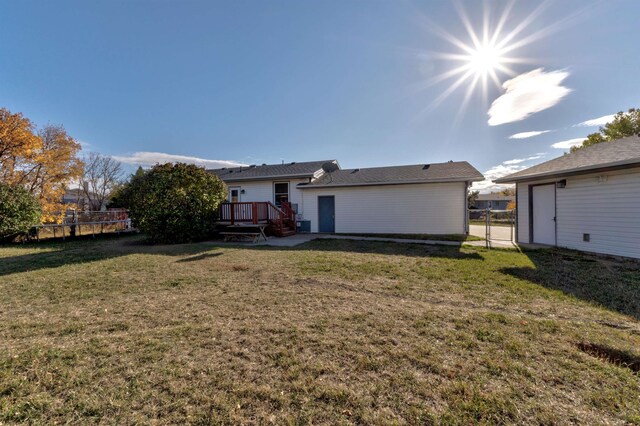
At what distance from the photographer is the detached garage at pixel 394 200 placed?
39.2 feet

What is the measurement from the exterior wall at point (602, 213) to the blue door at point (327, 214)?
9.06m

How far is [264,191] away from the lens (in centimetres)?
1550

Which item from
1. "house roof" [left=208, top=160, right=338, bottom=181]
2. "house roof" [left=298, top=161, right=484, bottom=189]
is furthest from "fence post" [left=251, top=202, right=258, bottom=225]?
"house roof" [left=208, top=160, right=338, bottom=181]

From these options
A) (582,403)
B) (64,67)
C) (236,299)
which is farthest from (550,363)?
(64,67)

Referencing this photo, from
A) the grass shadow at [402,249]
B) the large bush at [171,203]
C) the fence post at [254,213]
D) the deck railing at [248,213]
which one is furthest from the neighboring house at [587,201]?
the large bush at [171,203]

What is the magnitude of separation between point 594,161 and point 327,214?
10248 millimetres

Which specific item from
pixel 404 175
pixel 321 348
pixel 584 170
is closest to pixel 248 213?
pixel 404 175

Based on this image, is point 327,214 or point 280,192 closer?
point 327,214

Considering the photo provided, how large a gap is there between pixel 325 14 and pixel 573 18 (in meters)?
7.15

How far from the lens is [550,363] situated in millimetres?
2314

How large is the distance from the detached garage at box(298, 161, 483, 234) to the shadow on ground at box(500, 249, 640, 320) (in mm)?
4892

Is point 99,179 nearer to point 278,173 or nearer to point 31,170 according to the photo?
point 31,170

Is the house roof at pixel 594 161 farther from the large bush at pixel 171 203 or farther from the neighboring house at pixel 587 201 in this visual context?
Result: the large bush at pixel 171 203

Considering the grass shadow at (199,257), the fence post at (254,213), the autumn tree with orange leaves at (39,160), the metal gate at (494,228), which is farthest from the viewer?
the autumn tree with orange leaves at (39,160)
